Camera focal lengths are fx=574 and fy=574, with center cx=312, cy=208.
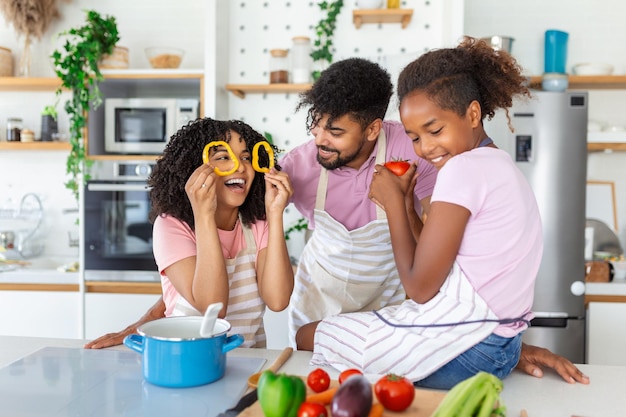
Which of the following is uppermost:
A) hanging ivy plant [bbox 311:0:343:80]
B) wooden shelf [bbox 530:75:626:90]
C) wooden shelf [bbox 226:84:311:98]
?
hanging ivy plant [bbox 311:0:343:80]

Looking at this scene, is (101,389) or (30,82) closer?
(101,389)

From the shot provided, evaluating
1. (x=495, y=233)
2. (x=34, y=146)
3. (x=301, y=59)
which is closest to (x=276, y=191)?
(x=495, y=233)

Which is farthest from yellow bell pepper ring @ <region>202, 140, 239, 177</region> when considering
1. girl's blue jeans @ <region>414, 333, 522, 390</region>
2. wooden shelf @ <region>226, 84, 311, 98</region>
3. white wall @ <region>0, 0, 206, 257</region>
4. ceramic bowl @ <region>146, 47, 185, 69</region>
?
white wall @ <region>0, 0, 206, 257</region>

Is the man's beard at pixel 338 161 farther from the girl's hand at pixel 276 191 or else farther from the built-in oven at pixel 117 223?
the built-in oven at pixel 117 223

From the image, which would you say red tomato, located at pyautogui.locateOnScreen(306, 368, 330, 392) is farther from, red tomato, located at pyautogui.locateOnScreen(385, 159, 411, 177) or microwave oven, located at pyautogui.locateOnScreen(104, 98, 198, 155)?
microwave oven, located at pyautogui.locateOnScreen(104, 98, 198, 155)

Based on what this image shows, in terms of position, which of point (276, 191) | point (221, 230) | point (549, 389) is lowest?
point (549, 389)

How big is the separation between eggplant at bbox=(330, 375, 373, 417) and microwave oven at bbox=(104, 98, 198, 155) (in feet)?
7.96

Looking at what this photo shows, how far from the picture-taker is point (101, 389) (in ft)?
3.26

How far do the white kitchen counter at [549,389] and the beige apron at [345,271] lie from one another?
0.60 m

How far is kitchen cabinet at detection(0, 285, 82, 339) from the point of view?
300cm

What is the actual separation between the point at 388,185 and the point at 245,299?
0.50 meters

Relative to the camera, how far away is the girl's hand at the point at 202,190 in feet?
4.50

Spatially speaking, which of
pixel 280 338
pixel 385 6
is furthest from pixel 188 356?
pixel 385 6

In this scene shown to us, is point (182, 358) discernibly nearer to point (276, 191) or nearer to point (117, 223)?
point (276, 191)
